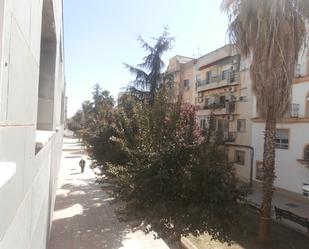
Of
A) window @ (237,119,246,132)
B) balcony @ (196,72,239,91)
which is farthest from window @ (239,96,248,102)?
window @ (237,119,246,132)

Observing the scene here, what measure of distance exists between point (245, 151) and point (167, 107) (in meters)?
18.6

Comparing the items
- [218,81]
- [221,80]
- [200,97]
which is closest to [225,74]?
[221,80]

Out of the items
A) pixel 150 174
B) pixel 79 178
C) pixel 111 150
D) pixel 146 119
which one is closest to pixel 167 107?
pixel 146 119

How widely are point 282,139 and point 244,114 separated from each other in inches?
193

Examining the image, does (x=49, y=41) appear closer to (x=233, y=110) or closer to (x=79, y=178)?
(x=79, y=178)

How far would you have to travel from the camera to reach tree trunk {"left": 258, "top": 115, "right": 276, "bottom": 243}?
39.2ft

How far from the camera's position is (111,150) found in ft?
51.5

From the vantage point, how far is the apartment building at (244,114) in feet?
70.1

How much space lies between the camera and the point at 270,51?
11.8 m

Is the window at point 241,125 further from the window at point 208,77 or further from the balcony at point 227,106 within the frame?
the window at point 208,77

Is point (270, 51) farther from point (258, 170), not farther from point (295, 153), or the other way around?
point (258, 170)

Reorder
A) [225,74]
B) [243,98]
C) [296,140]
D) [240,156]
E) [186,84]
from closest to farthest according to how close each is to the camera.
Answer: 1. [296,140]
2. [243,98]
3. [240,156]
4. [225,74]
5. [186,84]

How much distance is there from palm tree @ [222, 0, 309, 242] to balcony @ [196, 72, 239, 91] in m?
15.6

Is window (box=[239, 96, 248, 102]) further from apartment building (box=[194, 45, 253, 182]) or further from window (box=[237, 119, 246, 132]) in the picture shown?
window (box=[237, 119, 246, 132])
